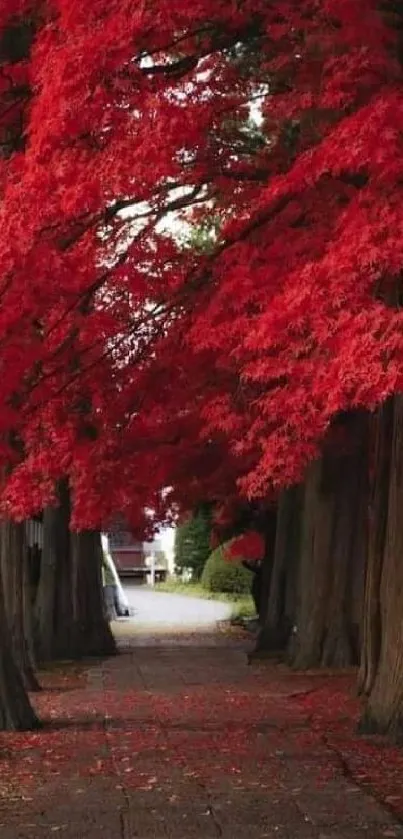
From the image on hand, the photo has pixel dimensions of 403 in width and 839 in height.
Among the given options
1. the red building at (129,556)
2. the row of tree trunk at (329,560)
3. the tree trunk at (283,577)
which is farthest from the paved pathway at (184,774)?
the red building at (129,556)

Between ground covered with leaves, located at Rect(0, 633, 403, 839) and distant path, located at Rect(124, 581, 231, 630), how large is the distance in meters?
20.7

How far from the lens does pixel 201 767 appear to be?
10070 millimetres

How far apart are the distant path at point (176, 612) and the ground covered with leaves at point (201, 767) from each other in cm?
2069

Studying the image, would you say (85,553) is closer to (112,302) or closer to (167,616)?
(112,302)

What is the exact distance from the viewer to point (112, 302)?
15.1 metres

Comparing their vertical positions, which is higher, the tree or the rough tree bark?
the tree

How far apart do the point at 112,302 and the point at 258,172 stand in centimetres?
303

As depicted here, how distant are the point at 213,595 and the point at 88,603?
86.2 ft

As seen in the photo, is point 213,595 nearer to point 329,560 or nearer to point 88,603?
point 88,603

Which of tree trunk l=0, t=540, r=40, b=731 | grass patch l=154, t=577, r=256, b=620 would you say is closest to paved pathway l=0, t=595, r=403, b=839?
tree trunk l=0, t=540, r=40, b=731

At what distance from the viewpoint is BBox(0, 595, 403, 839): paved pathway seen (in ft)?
25.4

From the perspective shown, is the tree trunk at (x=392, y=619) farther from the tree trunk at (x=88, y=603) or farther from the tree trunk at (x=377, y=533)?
the tree trunk at (x=88, y=603)

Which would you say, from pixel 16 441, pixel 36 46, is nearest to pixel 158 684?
pixel 16 441

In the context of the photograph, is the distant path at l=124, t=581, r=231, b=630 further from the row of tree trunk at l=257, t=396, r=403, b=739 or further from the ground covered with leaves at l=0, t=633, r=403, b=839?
the ground covered with leaves at l=0, t=633, r=403, b=839
